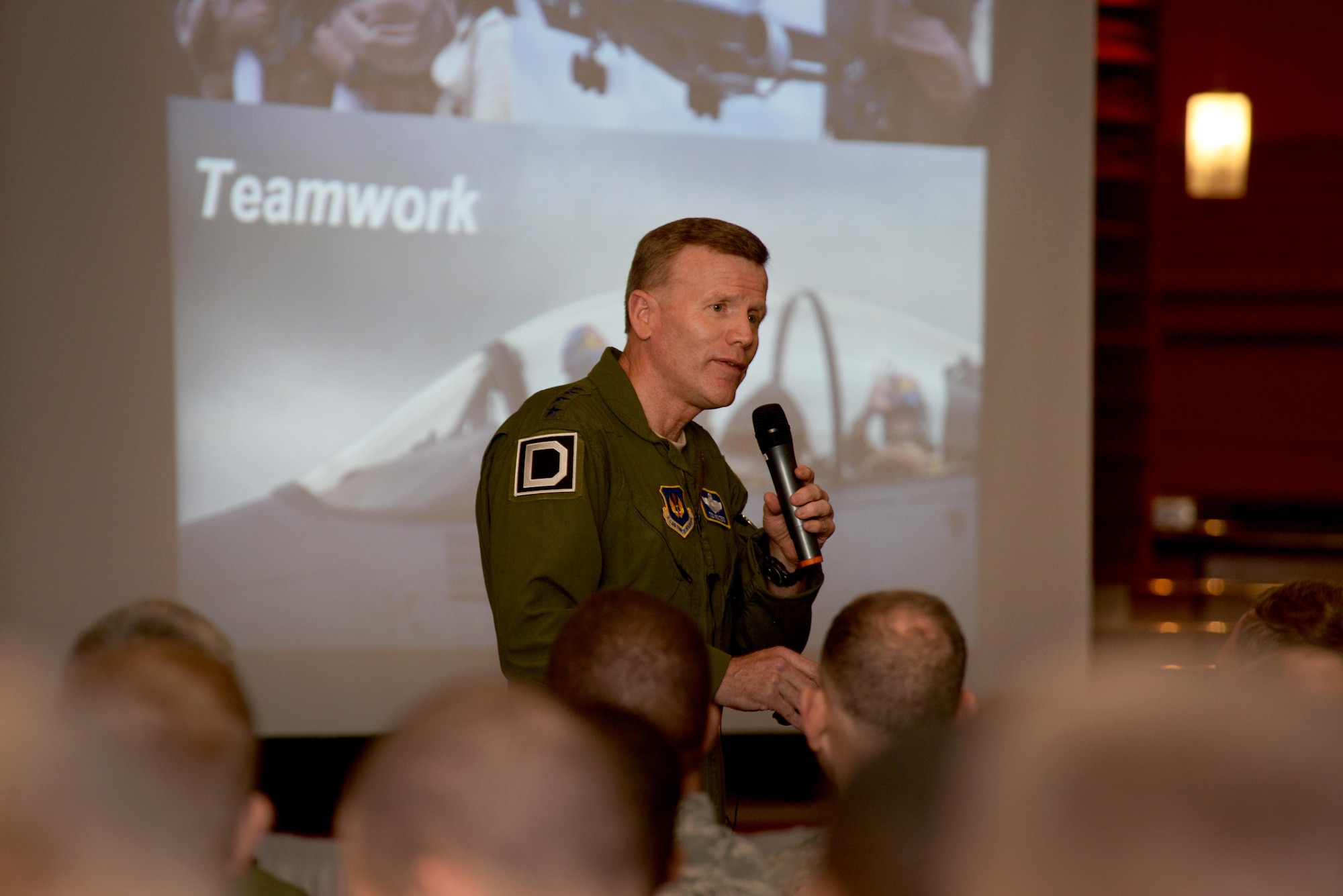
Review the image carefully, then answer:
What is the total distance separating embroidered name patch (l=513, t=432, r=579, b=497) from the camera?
5.60ft

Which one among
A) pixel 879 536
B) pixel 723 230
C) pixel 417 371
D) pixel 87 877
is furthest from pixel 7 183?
pixel 87 877

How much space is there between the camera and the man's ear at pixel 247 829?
103 cm

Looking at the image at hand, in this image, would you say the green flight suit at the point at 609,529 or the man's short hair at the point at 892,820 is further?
the green flight suit at the point at 609,529

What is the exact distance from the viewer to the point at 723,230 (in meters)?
1.93

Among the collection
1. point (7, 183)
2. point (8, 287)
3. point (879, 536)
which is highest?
point (7, 183)

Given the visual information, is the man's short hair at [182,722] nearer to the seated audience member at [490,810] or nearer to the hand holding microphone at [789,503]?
the seated audience member at [490,810]

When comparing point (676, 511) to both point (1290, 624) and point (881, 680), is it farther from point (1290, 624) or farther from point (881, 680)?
point (1290, 624)

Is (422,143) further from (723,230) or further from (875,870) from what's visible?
(875,870)

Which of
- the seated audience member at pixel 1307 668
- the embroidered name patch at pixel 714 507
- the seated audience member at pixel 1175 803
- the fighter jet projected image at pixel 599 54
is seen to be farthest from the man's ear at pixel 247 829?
the fighter jet projected image at pixel 599 54

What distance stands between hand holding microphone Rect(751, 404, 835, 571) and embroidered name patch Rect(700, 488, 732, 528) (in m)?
0.07

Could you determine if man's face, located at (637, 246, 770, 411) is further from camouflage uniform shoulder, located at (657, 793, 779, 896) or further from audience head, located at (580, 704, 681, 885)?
audience head, located at (580, 704, 681, 885)

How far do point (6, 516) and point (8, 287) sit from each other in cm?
66

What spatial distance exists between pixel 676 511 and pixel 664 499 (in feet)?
0.09

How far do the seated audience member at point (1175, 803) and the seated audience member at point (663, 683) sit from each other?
0.68 meters
